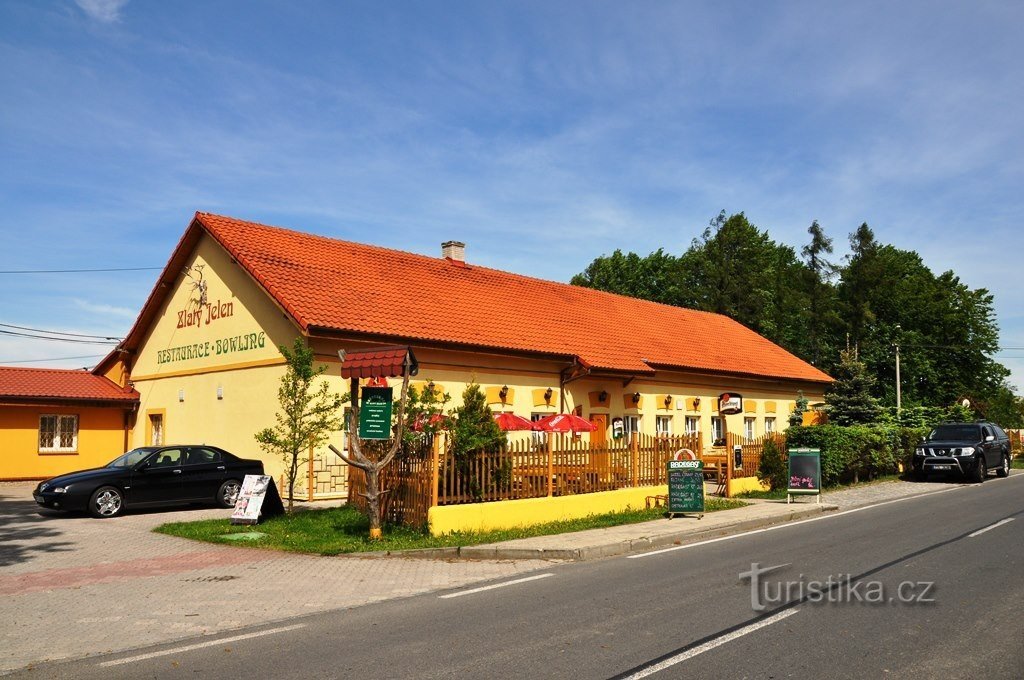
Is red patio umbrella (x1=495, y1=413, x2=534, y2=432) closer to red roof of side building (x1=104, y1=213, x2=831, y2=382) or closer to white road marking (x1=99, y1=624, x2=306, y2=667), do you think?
red roof of side building (x1=104, y1=213, x2=831, y2=382)

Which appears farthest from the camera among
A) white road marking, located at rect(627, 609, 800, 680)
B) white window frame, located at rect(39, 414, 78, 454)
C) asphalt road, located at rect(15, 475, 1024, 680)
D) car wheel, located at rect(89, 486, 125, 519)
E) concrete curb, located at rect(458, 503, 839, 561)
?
white window frame, located at rect(39, 414, 78, 454)

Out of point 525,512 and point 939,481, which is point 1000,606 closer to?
point 525,512

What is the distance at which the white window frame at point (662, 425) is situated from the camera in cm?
2786

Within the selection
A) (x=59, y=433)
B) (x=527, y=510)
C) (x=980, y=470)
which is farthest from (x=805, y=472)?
(x=59, y=433)

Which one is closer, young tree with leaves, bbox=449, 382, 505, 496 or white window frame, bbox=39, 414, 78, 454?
young tree with leaves, bbox=449, 382, 505, 496

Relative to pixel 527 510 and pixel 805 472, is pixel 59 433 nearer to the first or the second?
pixel 527 510

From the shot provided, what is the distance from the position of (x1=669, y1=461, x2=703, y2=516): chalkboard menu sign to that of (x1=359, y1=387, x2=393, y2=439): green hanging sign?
6.04 meters

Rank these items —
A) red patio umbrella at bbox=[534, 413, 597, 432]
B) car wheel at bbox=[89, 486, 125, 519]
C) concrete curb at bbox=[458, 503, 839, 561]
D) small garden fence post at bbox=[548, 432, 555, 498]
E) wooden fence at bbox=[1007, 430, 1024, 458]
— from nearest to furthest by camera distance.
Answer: concrete curb at bbox=[458, 503, 839, 561]
small garden fence post at bbox=[548, 432, 555, 498]
car wheel at bbox=[89, 486, 125, 519]
red patio umbrella at bbox=[534, 413, 597, 432]
wooden fence at bbox=[1007, 430, 1024, 458]

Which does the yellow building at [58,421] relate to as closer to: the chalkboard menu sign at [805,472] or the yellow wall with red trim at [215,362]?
the yellow wall with red trim at [215,362]

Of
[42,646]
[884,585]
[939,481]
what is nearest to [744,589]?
[884,585]

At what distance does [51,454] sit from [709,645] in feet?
79.0

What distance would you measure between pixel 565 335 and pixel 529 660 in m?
20.3

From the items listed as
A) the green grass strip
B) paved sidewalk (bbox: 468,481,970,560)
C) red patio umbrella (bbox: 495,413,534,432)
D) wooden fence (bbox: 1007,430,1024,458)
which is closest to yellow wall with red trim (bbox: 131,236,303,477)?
red patio umbrella (bbox: 495,413,534,432)

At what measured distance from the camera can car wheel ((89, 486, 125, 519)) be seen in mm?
16328
